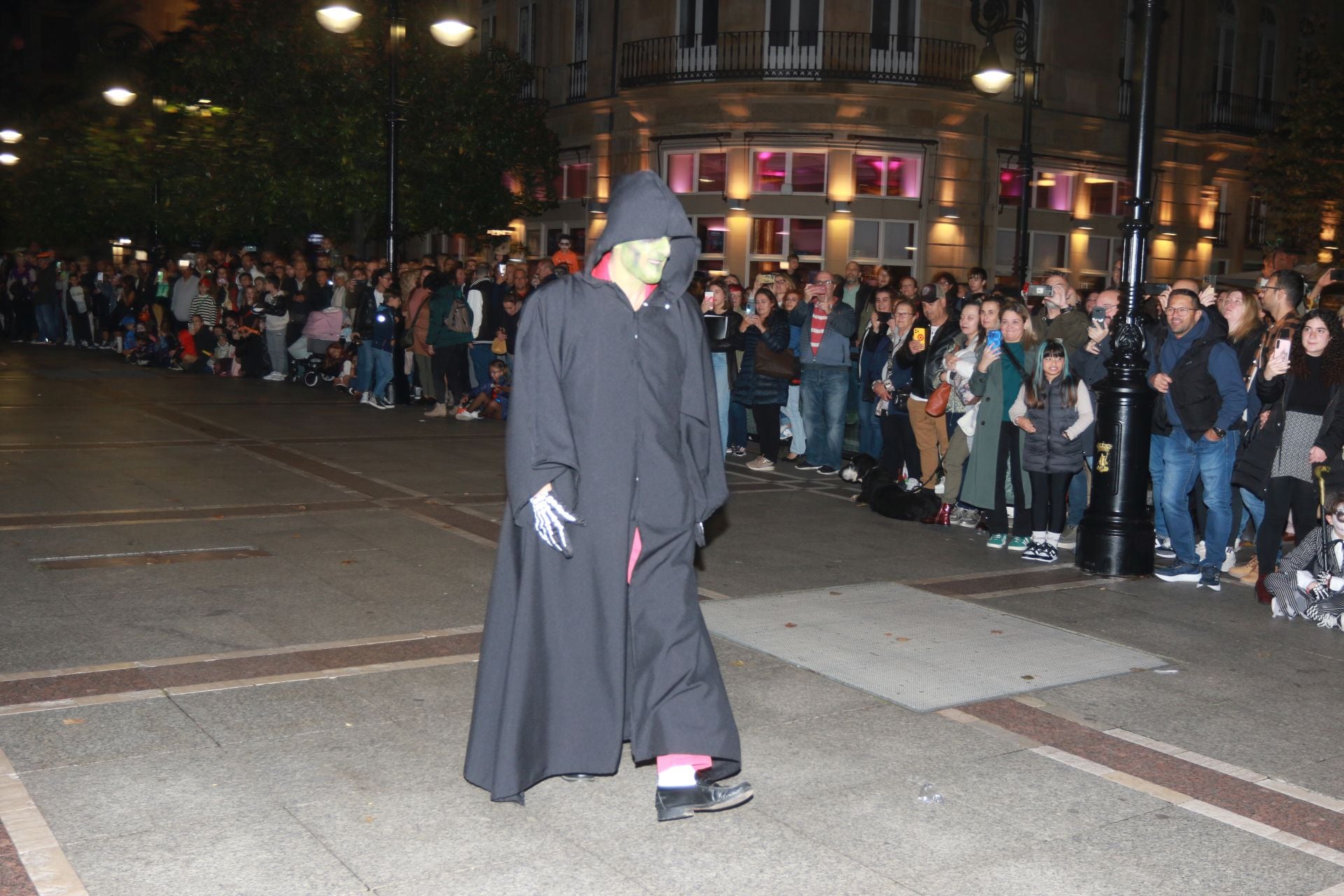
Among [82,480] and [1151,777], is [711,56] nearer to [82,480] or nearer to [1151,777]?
[82,480]

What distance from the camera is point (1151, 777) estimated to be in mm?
4906

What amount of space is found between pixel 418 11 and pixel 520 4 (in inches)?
295

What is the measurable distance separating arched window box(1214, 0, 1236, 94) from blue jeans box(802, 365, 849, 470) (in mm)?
22726

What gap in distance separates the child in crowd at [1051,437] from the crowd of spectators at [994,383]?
0.05 feet

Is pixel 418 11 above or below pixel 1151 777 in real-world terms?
above

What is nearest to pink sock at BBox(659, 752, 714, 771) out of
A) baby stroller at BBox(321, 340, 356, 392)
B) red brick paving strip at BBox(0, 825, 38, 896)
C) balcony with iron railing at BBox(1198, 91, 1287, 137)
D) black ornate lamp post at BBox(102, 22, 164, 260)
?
red brick paving strip at BBox(0, 825, 38, 896)

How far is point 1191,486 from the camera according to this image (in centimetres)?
884

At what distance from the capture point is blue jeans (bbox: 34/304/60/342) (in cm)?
2855

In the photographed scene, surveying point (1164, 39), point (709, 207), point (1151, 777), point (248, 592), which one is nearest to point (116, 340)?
point (709, 207)

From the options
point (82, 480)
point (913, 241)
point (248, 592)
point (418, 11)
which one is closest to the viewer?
point (248, 592)

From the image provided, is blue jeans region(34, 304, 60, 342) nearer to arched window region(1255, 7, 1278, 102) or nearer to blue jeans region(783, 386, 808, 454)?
blue jeans region(783, 386, 808, 454)

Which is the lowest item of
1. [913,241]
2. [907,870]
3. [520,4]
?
[907,870]

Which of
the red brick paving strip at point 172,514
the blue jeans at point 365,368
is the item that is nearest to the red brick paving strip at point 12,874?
the red brick paving strip at point 172,514

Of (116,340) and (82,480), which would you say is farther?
(116,340)
